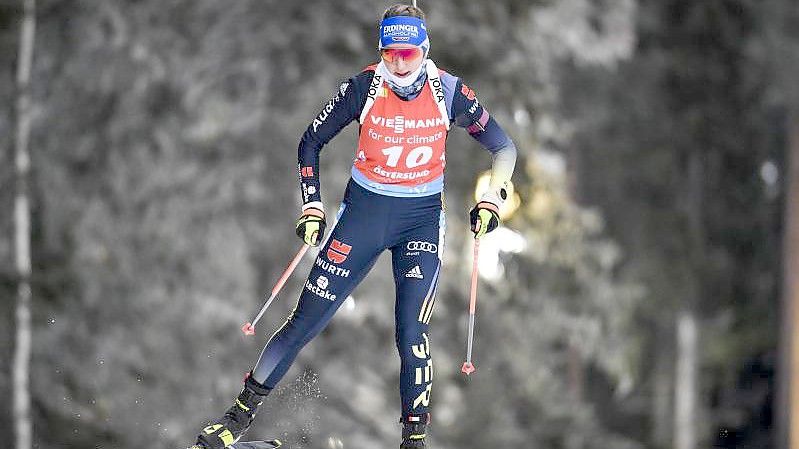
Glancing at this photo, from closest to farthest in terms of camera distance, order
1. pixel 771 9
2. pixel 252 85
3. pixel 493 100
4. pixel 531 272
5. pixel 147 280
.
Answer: pixel 493 100 < pixel 252 85 < pixel 147 280 < pixel 531 272 < pixel 771 9

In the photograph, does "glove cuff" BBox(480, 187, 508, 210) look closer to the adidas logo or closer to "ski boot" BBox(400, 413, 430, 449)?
the adidas logo

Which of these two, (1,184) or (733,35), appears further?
(733,35)

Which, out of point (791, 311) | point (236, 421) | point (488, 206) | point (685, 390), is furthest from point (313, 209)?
point (685, 390)

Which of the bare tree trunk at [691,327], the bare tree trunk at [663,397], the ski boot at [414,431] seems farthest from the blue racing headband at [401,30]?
the bare tree trunk at [663,397]

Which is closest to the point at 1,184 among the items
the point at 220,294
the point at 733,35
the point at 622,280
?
the point at 220,294

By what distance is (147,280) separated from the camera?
1474cm

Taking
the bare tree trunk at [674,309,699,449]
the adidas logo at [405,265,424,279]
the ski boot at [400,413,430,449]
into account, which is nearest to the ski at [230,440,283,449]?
the ski boot at [400,413,430,449]

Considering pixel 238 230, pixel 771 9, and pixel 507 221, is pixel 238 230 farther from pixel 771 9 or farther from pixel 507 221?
pixel 771 9

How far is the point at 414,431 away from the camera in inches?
230

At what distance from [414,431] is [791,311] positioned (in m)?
14.1

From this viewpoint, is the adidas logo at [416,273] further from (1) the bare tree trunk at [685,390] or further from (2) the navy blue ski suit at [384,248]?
(1) the bare tree trunk at [685,390]

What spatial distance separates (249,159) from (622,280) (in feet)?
25.4

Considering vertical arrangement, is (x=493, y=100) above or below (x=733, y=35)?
below

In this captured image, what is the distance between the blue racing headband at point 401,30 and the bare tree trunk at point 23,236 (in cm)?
1145
